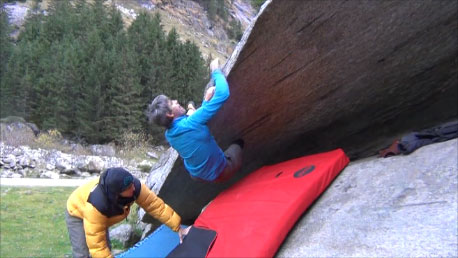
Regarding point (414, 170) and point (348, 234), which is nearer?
point (348, 234)

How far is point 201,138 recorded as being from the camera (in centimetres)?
466

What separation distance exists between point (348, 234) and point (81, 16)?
166ft

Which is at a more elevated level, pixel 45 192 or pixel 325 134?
pixel 325 134

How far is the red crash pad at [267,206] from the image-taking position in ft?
12.7

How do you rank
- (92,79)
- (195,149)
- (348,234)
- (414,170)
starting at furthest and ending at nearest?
→ (92,79) → (195,149) → (414,170) → (348,234)

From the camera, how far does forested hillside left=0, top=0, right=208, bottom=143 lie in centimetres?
3253

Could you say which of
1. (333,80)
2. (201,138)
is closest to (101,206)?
(201,138)

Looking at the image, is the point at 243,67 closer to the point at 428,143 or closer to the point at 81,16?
the point at 428,143

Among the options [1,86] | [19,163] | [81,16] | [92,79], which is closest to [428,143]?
[19,163]

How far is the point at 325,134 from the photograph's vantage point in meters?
6.00

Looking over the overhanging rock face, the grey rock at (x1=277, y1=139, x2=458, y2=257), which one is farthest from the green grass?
the grey rock at (x1=277, y1=139, x2=458, y2=257)

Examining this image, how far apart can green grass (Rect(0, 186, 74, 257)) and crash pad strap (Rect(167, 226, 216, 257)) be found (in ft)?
14.9

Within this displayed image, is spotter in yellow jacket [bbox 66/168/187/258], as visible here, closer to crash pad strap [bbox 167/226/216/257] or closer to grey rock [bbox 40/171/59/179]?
crash pad strap [bbox 167/226/216/257]

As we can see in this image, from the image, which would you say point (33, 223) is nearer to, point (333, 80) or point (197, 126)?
point (197, 126)
